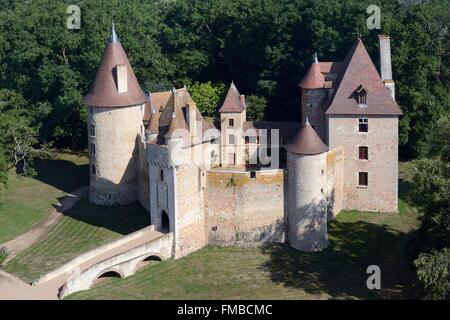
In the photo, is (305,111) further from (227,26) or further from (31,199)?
(227,26)

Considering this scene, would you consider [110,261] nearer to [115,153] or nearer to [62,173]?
[115,153]

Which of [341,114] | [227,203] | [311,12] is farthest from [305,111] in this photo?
[311,12]

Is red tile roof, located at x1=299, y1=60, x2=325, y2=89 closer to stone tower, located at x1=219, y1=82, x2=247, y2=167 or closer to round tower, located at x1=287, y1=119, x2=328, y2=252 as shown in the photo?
stone tower, located at x1=219, y1=82, x2=247, y2=167

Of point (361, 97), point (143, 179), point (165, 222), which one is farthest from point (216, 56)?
point (165, 222)

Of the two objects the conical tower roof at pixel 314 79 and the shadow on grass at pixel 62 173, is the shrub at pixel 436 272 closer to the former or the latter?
the conical tower roof at pixel 314 79

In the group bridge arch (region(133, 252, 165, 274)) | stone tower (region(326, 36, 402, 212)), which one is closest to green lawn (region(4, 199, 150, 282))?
bridge arch (region(133, 252, 165, 274))

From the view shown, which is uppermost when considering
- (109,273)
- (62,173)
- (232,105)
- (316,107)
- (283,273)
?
(232,105)

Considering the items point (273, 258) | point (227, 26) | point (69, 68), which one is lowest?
point (273, 258)
